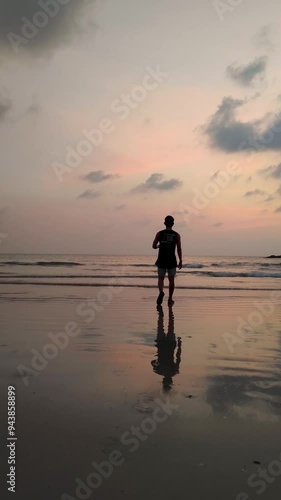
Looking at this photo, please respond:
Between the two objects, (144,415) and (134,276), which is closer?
(144,415)

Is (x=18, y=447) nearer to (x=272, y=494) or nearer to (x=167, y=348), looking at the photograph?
(x=272, y=494)

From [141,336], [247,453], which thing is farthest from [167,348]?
[247,453]

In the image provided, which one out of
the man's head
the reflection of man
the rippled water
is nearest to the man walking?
the man's head

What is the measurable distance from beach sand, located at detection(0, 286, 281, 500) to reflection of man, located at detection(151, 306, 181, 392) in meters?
0.01

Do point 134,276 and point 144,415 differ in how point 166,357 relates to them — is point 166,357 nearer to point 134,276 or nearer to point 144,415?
point 144,415

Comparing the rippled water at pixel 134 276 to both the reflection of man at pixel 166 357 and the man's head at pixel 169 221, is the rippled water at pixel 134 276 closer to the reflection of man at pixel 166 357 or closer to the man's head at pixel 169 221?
the man's head at pixel 169 221

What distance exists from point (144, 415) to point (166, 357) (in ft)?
6.05

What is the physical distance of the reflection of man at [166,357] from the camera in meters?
3.89

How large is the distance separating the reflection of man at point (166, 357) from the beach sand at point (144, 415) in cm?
1

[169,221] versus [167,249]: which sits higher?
[169,221]

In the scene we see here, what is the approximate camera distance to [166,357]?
4.72 m

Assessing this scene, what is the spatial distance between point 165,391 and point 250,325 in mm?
3926

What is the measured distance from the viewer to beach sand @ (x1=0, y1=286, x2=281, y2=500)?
2084mm

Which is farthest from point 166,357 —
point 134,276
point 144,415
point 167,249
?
point 134,276
